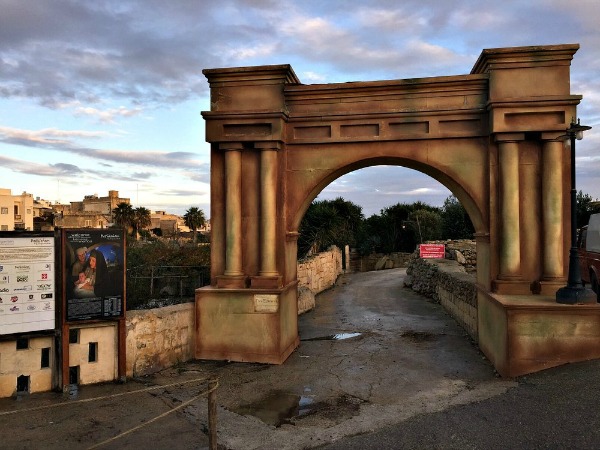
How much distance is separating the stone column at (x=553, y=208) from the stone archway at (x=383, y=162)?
25 mm

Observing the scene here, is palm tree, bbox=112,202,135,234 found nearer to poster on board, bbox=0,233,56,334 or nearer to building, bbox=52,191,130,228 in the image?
building, bbox=52,191,130,228

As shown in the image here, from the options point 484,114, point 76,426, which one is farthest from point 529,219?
point 76,426

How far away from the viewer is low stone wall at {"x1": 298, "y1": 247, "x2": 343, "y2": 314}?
16031 mm

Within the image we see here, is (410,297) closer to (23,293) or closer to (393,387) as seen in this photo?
(393,387)

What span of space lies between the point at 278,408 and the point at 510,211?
577cm

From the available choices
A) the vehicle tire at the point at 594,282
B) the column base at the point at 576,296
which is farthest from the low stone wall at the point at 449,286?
the vehicle tire at the point at 594,282

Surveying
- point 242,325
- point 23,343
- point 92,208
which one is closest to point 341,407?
point 242,325

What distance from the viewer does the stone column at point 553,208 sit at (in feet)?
28.1

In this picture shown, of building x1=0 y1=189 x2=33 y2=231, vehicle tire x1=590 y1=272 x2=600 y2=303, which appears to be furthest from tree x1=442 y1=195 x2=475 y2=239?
building x1=0 y1=189 x2=33 y2=231

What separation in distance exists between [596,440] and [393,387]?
120 inches

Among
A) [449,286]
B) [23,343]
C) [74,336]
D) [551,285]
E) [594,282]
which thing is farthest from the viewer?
[594,282]

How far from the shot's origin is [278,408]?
6.70 meters

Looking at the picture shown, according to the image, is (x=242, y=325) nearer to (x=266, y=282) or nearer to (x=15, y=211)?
(x=266, y=282)

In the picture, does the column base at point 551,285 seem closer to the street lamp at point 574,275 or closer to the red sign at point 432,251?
the street lamp at point 574,275
